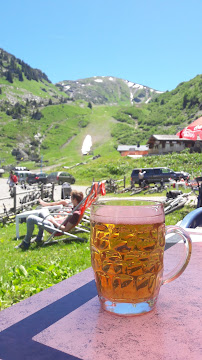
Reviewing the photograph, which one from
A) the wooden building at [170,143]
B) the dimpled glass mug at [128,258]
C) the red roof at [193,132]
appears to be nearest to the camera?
the dimpled glass mug at [128,258]

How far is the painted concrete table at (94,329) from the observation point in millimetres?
599

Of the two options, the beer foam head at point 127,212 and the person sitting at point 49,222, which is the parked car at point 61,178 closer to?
the person sitting at point 49,222

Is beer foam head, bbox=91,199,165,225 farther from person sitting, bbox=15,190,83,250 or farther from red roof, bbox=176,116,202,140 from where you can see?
red roof, bbox=176,116,202,140

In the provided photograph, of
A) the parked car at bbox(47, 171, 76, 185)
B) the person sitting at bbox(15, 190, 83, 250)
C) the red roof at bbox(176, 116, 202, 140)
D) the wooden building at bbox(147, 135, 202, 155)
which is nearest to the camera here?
the person sitting at bbox(15, 190, 83, 250)

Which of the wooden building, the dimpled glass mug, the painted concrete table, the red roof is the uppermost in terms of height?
the wooden building

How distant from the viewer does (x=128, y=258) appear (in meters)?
0.79

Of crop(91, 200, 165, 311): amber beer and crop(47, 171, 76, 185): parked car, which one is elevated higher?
crop(91, 200, 165, 311): amber beer

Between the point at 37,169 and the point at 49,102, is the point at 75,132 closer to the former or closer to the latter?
the point at 49,102

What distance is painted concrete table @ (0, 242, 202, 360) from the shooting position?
599mm

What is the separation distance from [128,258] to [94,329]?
18 centimetres

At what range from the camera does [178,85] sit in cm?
17262

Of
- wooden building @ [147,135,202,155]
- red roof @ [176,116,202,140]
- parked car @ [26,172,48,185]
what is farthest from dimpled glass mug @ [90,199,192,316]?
wooden building @ [147,135,202,155]

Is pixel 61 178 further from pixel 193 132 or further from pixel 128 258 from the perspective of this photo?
pixel 128 258

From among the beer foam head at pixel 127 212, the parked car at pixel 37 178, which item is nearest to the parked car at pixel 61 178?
the parked car at pixel 37 178
